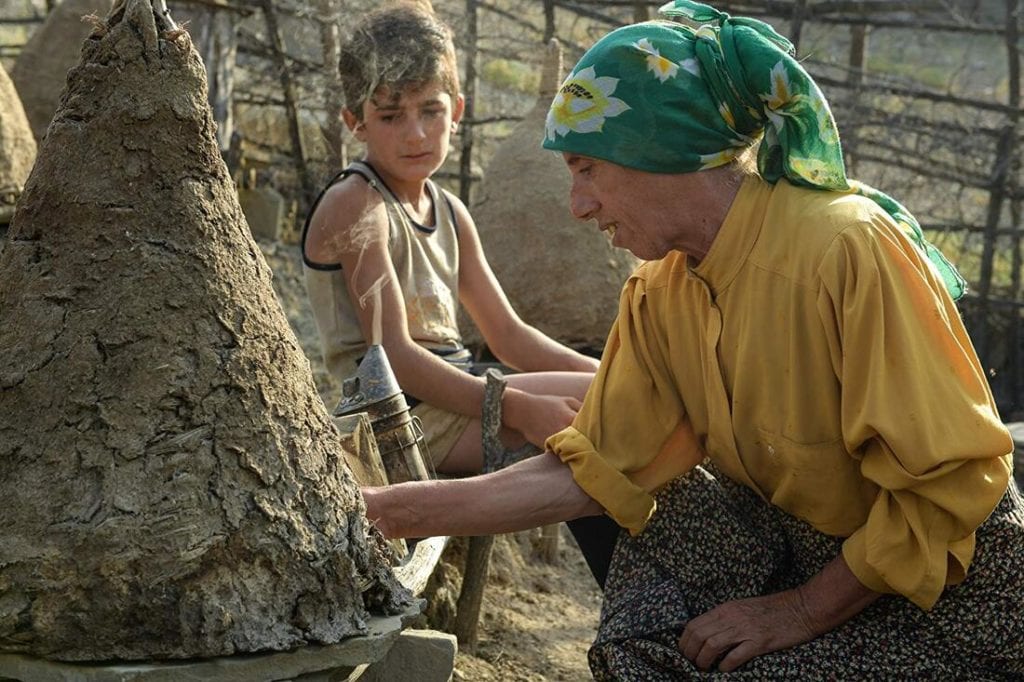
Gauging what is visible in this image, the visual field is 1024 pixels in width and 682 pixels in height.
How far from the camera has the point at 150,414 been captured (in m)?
2.12

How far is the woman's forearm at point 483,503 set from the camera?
2.73m

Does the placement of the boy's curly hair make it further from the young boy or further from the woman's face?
the woman's face

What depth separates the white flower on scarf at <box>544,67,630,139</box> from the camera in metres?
2.71

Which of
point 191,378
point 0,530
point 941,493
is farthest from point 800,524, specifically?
point 0,530

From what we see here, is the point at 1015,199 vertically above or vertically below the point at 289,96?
below

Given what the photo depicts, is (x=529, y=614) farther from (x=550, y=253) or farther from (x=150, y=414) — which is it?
(x=150, y=414)

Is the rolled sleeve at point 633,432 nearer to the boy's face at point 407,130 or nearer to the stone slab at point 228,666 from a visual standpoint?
the stone slab at point 228,666

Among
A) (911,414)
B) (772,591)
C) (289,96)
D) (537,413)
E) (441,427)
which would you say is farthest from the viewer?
(289,96)

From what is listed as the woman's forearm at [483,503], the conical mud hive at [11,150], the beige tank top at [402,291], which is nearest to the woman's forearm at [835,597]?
the woman's forearm at [483,503]

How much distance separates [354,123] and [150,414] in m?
2.21

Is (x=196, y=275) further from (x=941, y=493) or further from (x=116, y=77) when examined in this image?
(x=941, y=493)

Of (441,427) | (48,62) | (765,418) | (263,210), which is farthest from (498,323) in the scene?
(48,62)

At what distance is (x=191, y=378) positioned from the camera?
2.15 m

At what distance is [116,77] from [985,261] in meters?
6.37
